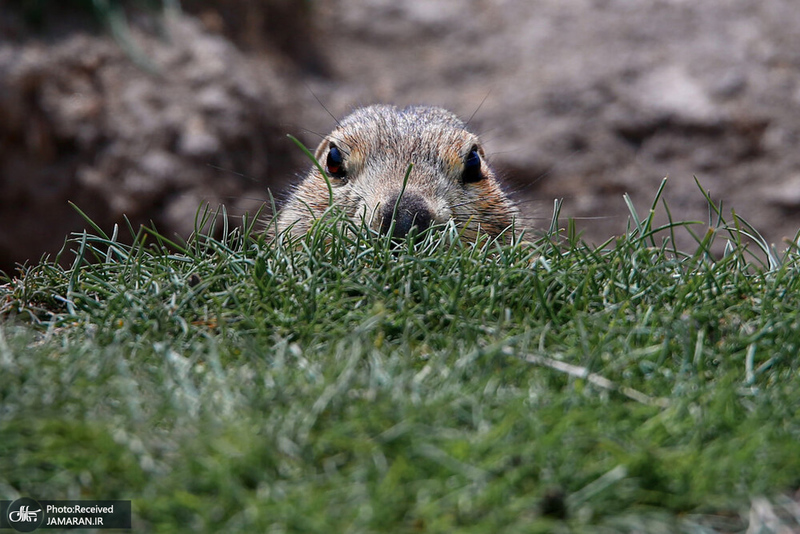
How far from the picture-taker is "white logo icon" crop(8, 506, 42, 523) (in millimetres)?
1755

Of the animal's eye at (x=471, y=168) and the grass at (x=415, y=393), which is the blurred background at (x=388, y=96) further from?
the grass at (x=415, y=393)

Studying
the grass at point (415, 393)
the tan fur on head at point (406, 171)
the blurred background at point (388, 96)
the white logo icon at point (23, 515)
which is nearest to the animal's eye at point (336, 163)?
the tan fur on head at point (406, 171)

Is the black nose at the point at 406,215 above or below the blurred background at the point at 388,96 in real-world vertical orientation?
below

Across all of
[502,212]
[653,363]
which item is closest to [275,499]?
[653,363]

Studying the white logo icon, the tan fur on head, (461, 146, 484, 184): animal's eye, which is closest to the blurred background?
the tan fur on head

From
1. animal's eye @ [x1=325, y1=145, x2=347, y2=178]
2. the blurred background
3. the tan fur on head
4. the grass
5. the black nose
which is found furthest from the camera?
the blurred background

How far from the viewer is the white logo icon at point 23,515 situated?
5.76ft

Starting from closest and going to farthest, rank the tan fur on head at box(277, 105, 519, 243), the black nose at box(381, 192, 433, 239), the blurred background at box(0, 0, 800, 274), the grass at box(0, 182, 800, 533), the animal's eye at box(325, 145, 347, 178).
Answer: the grass at box(0, 182, 800, 533) < the black nose at box(381, 192, 433, 239) < the tan fur on head at box(277, 105, 519, 243) < the animal's eye at box(325, 145, 347, 178) < the blurred background at box(0, 0, 800, 274)

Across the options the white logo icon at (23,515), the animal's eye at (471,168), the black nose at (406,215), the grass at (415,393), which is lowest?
the white logo icon at (23,515)

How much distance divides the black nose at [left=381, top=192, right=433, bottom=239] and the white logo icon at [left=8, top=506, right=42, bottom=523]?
6.07 feet

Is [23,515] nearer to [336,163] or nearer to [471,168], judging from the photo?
[336,163]

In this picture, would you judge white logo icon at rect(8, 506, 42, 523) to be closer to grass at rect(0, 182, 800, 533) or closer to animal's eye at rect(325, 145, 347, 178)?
grass at rect(0, 182, 800, 533)

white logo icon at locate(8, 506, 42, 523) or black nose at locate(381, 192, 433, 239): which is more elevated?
black nose at locate(381, 192, 433, 239)

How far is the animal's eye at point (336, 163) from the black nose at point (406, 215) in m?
0.95
